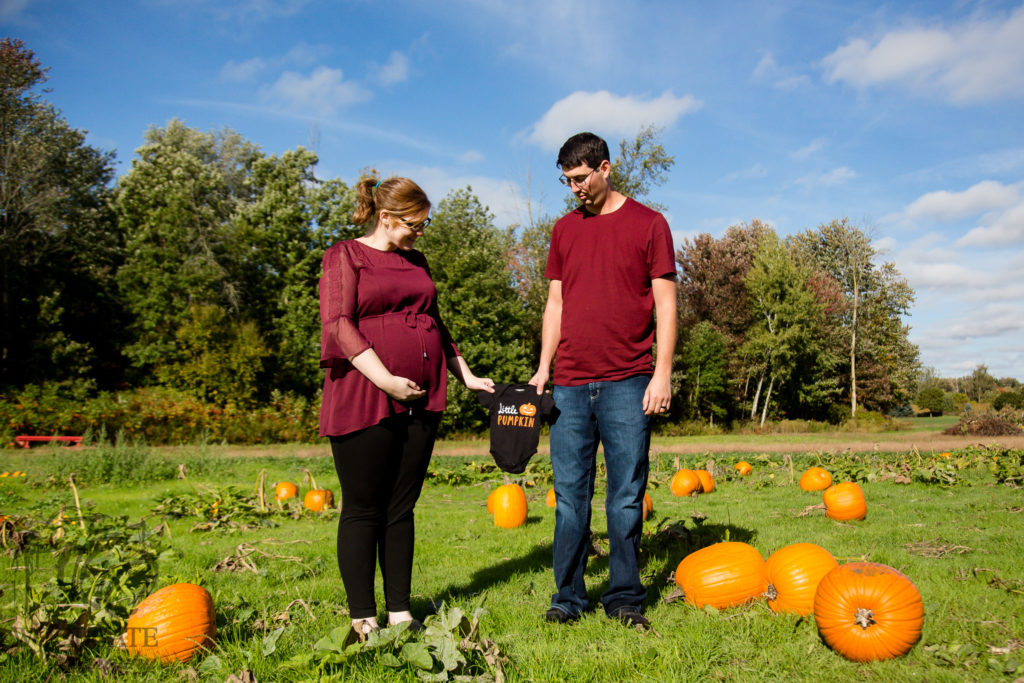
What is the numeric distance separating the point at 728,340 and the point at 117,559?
2660 centimetres

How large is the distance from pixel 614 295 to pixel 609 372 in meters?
0.34

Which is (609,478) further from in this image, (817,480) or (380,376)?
(817,480)

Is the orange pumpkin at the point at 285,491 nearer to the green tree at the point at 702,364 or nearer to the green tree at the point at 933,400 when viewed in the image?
the green tree at the point at 702,364

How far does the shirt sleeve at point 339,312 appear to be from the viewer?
2.36 metres

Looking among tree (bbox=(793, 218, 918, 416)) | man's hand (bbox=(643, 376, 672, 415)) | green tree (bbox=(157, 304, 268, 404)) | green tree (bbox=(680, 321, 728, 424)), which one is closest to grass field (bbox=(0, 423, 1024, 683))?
man's hand (bbox=(643, 376, 672, 415))

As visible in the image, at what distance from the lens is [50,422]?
47.2ft

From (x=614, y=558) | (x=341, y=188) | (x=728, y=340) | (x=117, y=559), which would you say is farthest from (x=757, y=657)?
(x=728, y=340)

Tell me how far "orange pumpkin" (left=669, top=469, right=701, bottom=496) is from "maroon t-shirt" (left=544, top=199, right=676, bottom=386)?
4.32 m

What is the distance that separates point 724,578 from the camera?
2.84m

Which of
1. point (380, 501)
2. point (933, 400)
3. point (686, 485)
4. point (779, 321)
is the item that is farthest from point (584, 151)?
point (933, 400)

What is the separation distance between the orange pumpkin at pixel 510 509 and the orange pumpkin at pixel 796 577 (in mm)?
2616

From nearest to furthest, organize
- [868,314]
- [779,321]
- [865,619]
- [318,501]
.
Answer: [865,619] < [318,501] < [779,321] < [868,314]

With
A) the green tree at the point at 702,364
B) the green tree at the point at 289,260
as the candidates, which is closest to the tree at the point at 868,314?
the green tree at the point at 702,364

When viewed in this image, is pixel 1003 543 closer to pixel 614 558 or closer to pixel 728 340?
pixel 614 558
